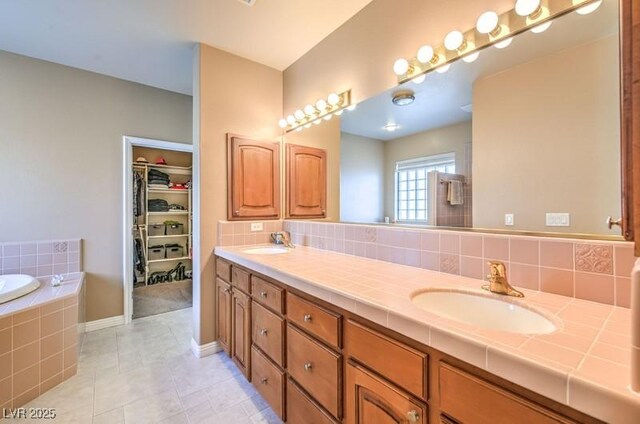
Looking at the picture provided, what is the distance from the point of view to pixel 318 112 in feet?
7.75

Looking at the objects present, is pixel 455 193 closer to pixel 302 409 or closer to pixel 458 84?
pixel 458 84

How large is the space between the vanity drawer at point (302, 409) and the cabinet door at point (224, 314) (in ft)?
2.82

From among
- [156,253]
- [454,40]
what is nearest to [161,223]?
[156,253]

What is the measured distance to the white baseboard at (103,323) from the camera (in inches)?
108

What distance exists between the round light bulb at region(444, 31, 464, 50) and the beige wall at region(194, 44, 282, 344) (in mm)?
1759

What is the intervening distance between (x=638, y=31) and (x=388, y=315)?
2.86 ft

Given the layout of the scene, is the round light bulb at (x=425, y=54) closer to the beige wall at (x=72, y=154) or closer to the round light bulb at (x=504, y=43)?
the round light bulb at (x=504, y=43)

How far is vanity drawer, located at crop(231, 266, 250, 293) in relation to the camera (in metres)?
1.81

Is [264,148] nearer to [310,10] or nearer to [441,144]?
[310,10]

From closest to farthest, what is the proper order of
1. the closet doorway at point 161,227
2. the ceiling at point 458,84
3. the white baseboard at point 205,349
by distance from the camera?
1. the ceiling at point 458,84
2. the white baseboard at point 205,349
3. the closet doorway at point 161,227

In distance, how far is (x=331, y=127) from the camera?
7.54 ft

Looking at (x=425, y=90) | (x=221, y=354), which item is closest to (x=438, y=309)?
(x=425, y=90)

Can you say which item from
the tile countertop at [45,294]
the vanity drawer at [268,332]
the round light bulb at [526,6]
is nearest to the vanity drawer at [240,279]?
the vanity drawer at [268,332]

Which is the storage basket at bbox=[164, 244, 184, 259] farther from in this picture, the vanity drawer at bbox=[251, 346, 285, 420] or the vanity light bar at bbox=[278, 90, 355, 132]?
the vanity drawer at bbox=[251, 346, 285, 420]
